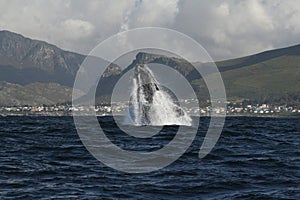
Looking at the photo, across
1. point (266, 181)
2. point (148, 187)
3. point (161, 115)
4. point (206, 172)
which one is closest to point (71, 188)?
point (148, 187)

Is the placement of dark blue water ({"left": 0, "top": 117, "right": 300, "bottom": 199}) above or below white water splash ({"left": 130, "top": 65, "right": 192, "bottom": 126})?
below

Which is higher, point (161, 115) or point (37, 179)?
point (161, 115)

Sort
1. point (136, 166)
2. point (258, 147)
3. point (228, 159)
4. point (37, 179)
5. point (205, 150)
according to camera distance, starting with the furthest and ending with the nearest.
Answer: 1. point (258, 147)
2. point (205, 150)
3. point (228, 159)
4. point (136, 166)
5. point (37, 179)

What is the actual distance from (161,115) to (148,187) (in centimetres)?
2683

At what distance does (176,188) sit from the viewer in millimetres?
14352

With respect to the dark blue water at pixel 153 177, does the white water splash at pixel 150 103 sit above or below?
above

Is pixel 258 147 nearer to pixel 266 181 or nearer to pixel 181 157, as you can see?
pixel 181 157

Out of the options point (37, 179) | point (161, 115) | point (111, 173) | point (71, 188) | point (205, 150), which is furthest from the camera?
point (161, 115)

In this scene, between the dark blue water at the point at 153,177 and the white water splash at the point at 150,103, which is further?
the white water splash at the point at 150,103

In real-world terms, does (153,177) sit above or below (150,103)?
below

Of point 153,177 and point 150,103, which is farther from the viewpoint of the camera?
point 150,103

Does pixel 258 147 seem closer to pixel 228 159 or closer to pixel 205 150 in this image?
pixel 205 150

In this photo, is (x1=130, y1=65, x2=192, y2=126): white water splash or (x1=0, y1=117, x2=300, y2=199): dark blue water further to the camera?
(x1=130, y1=65, x2=192, y2=126): white water splash

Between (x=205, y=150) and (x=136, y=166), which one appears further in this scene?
(x=205, y=150)
